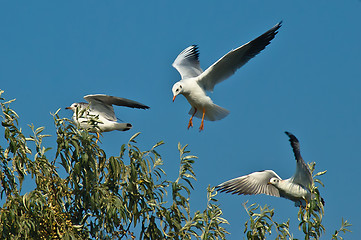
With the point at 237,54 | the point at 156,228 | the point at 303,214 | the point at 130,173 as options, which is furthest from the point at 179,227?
the point at 237,54

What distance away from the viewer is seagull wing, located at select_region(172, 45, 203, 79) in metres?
12.3

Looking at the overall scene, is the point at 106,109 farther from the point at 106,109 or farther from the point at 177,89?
the point at 177,89

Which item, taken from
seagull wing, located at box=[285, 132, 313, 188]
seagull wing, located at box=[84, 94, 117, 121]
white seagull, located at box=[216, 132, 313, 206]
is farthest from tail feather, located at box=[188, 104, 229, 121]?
seagull wing, located at box=[285, 132, 313, 188]

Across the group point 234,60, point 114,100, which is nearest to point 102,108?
point 114,100

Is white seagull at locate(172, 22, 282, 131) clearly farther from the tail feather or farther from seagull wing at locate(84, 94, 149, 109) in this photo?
seagull wing at locate(84, 94, 149, 109)

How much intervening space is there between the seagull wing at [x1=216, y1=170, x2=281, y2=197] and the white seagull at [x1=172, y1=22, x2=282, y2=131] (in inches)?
43.0

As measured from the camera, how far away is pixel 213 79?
1083cm

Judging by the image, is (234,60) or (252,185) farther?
(252,185)

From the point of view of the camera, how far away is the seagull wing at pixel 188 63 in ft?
40.5

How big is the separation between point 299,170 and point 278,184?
629 millimetres

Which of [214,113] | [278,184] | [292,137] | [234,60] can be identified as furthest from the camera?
[214,113]

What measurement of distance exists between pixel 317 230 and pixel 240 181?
4.84 m

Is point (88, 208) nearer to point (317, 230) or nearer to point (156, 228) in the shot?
point (156, 228)

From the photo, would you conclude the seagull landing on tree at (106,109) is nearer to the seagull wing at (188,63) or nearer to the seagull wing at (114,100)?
the seagull wing at (114,100)
